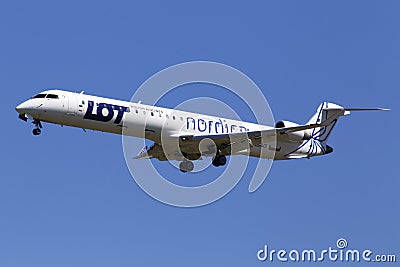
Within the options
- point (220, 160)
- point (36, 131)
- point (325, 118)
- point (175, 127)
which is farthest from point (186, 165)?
point (325, 118)

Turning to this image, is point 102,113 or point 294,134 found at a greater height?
point 294,134

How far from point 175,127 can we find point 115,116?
303cm

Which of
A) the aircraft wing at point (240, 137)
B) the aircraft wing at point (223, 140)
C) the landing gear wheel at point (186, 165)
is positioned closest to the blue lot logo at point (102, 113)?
the aircraft wing at point (223, 140)

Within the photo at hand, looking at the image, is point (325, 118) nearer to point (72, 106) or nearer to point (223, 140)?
point (223, 140)

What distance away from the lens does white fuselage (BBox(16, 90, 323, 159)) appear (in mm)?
39969

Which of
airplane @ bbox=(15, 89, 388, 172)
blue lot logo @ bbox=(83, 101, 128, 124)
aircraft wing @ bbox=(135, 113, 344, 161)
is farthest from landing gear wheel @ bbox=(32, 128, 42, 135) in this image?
aircraft wing @ bbox=(135, 113, 344, 161)

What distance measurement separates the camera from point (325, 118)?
48094 mm

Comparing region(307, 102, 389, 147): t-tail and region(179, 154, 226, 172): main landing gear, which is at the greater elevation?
region(307, 102, 389, 147): t-tail

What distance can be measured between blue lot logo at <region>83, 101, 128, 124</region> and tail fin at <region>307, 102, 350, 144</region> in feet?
37.5

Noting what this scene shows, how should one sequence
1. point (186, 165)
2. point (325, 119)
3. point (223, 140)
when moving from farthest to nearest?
point (325, 119)
point (186, 165)
point (223, 140)

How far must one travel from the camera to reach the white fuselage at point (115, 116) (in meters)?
40.0

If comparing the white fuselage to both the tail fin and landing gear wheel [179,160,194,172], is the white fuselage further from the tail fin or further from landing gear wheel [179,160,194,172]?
the tail fin

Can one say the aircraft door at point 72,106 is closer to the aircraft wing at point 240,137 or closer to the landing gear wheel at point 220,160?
the aircraft wing at point 240,137

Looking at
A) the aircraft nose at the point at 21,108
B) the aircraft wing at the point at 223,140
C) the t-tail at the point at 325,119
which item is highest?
the t-tail at the point at 325,119
